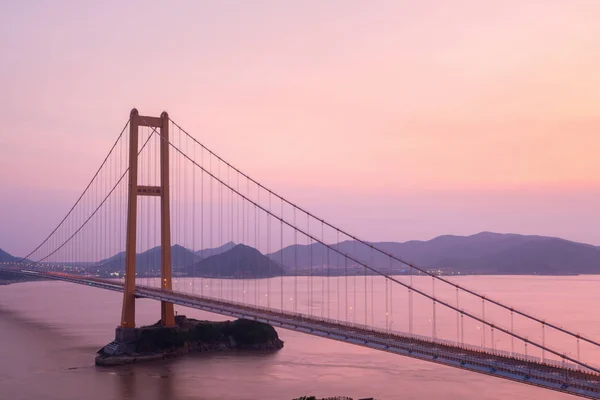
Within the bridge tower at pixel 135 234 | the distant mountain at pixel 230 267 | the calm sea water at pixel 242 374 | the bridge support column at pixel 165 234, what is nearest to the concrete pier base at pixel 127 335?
the bridge tower at pixel 135 234

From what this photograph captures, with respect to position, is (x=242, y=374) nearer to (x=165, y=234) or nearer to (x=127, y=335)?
(x=127, y=335)

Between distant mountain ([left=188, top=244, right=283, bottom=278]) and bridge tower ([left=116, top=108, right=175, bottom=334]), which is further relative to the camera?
distant mountain ([left=188, top=244, right=283, bottom=278])

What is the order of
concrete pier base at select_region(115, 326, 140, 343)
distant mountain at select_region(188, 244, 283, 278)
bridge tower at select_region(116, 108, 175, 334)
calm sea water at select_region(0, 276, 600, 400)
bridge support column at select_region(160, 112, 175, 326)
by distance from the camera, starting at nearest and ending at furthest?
calm sea water at select_region(0, 276, 600, 400) < concrete pier base at select_region(115, 326, 140, 343) < bridge tower at select_region(116, 108, 175, 334) < bridge support column at select_region(160, 112, 175, 326) < distant mountain at select_region(188, 244, 283, 278)

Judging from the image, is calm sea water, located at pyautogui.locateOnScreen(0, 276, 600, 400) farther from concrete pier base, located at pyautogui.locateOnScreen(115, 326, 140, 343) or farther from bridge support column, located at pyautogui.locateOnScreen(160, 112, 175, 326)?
bridge support column, located at pyautogui.locateOnScreen(160, 112, 175, 326)

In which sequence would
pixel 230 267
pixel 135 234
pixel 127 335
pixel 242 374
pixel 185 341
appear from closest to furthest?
pixel 242 374, pixel 127 335, pixel 135 234, pixel 185 341, pixel 230 267

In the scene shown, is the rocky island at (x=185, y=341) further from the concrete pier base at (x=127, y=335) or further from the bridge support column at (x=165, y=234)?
the bridge support column at (x=165, y=234)

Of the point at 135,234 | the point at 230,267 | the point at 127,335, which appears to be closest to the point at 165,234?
the point at 135,234

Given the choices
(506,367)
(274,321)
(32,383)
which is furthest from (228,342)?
(506,367)

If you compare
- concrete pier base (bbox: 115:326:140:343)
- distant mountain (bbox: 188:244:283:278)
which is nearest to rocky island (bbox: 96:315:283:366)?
concrete pier base (bbox: 115:326:140:343)
